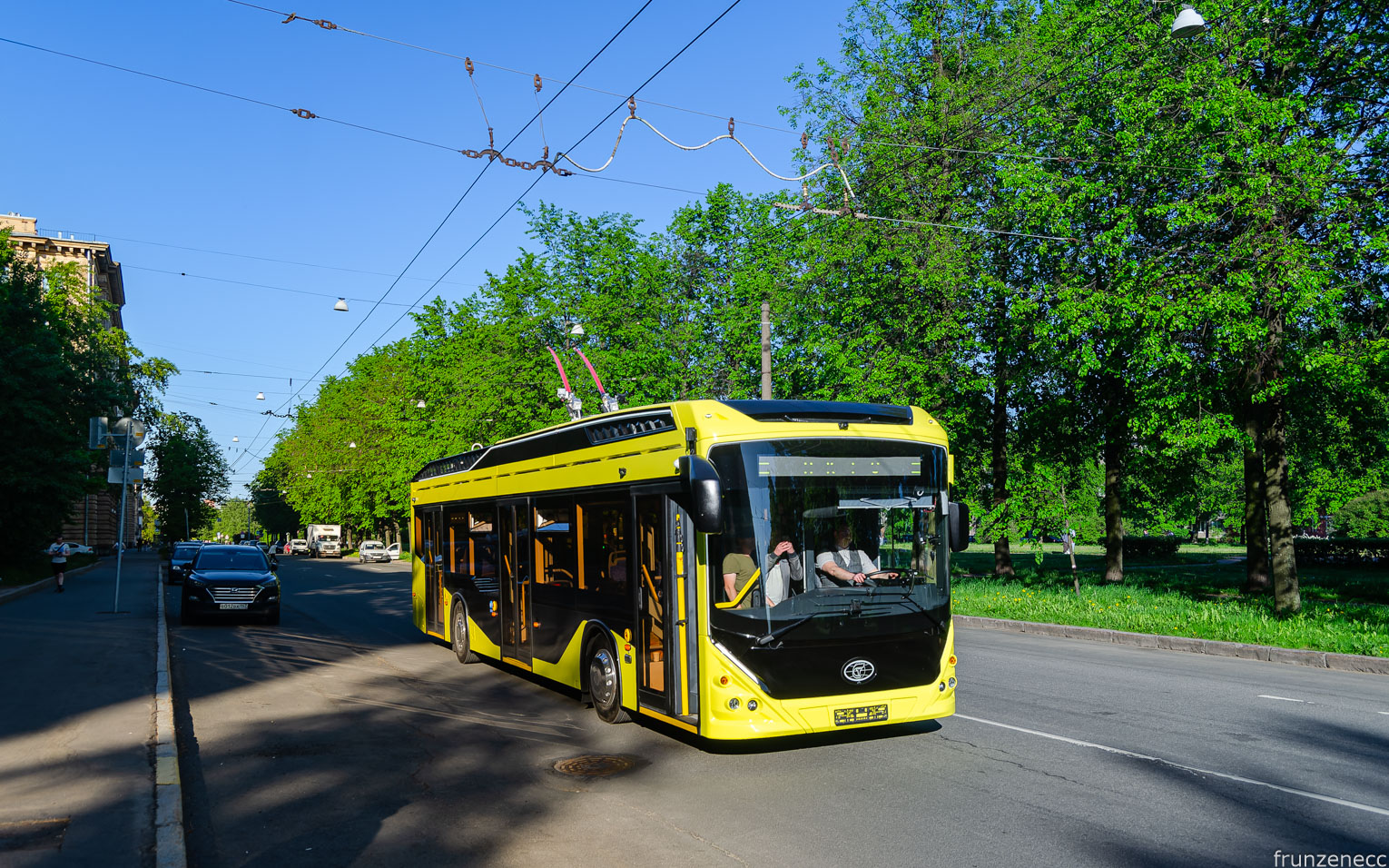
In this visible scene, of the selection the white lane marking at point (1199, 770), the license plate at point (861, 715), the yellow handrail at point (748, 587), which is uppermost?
the yellow handrail at point (748, 587)

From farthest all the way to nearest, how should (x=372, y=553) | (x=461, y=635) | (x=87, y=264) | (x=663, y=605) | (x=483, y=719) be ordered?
(x=87, y=264) < (x=372, y=553) < (x=461, y=635) < (x=483, y=719) < (x=663, y=605)

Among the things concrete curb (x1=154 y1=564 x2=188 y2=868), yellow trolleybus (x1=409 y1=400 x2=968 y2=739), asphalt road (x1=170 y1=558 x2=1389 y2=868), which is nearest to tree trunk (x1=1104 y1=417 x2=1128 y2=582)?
asphalt road (x1=170 y1=558 x2=1389 y2=868)

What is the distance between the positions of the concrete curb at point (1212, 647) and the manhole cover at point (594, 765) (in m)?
11.0

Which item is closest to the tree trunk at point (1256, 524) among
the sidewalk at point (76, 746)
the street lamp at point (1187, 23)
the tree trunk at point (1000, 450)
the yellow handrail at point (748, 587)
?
the tree trunk at point (1000, 450)

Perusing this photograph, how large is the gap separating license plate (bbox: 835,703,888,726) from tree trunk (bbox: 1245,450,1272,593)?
18536 millimetres

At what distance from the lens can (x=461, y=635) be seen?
14.4 metres

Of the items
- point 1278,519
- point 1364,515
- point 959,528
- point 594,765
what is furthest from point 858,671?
point 1364,515

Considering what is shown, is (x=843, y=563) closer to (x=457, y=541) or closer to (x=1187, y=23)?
(x=457, y=541)

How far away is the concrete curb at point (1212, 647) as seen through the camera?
533 inches

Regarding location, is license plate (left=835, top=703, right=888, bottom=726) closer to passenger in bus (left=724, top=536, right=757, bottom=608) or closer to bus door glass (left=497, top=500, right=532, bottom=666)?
passenger in bus (left=724, top=536, right=757, bottom=608)

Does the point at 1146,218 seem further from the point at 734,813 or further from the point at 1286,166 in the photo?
the point at 734,813

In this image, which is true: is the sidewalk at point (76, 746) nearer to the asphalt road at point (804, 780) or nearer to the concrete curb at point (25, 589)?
the asphalt road at point (804, 780)

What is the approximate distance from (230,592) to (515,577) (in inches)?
392

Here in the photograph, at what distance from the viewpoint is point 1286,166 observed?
16438 mm
